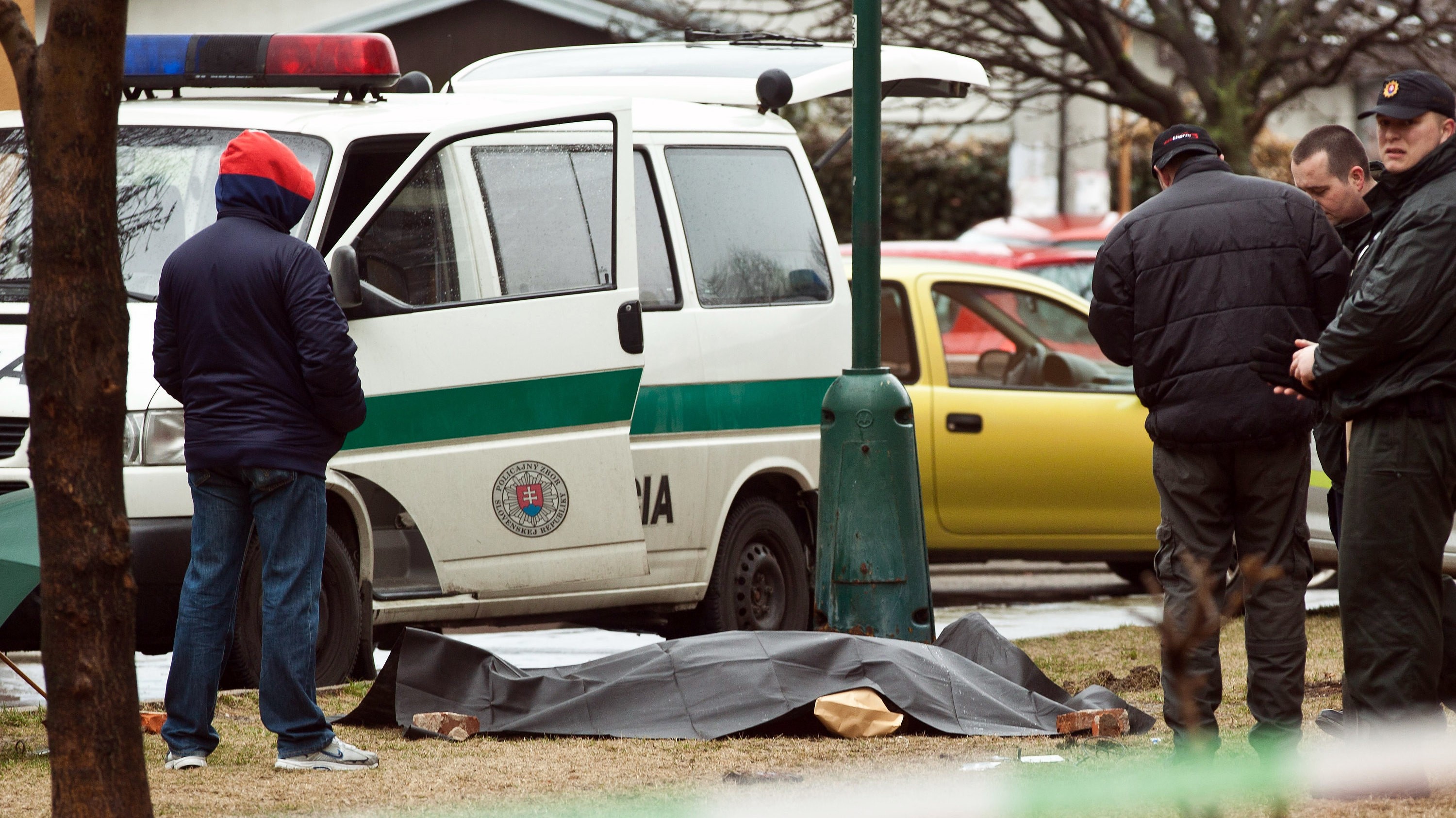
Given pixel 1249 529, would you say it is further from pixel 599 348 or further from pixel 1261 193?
pixel 599 348

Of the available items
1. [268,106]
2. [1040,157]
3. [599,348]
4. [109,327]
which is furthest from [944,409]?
[1040,157]

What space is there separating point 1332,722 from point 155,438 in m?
3.59

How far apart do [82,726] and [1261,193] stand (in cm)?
318

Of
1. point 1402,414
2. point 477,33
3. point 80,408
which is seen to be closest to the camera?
point 80,408

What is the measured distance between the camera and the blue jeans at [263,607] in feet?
17.3

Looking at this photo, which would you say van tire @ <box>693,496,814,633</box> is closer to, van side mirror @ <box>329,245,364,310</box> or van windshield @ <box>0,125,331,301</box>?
van side mirror @ <box>329,245,364,310</box>

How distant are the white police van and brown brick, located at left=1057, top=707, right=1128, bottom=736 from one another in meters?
1.95

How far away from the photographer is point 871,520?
7.00 meters

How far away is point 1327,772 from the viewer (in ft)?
15.5

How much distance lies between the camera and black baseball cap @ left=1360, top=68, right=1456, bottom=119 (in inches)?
189

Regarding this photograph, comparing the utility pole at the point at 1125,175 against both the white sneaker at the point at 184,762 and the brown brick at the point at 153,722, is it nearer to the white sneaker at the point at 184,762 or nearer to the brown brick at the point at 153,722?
the brown brick at the point at 153,722

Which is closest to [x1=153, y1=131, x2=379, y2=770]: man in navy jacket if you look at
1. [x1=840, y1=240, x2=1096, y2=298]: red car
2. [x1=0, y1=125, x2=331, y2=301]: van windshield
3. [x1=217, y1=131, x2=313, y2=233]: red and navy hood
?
[x1=217, y1=131, x2=313, y2=233]: red and navy hood

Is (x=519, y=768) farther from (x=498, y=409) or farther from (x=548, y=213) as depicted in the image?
(x=548, y=213)

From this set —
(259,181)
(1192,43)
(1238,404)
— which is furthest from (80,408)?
(1192,43)
